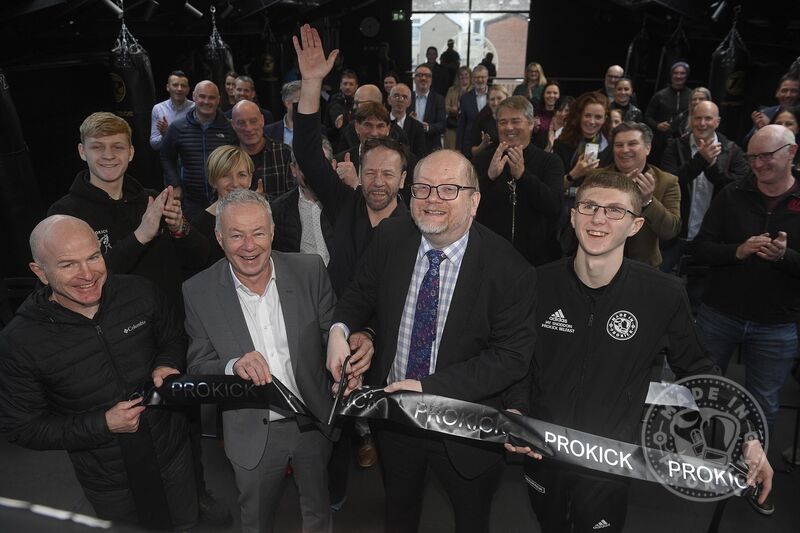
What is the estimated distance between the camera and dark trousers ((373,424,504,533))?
2.20 meters

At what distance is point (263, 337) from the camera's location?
2289 mm

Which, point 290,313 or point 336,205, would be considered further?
point 336,205

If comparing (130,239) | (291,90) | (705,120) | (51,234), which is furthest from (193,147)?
(705,120)

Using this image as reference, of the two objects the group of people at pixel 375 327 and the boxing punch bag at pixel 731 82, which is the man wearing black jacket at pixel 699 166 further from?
the boxing punch bag at pixel 731 82

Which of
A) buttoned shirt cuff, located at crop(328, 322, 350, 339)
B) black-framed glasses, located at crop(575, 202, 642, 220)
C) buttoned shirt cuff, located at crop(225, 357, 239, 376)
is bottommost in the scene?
buttoned shirt cuff, located at crop(225, 357, 239, 376)

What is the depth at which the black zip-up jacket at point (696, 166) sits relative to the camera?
163 inches

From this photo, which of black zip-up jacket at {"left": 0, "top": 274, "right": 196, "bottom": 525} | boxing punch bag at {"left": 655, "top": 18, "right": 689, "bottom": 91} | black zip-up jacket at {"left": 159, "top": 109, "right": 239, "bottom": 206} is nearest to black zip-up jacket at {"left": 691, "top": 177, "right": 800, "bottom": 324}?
black zip-up jacket at {"left": 0, "top": 274, "right": 196, "bottom": 525}

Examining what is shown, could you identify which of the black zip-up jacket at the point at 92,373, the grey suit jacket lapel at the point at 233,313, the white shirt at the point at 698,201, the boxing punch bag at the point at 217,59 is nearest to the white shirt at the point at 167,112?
the boxing punch bag at the point at 217,59

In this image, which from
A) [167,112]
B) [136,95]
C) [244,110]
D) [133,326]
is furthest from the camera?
[136,95]

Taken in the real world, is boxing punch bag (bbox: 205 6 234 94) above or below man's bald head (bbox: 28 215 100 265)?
above

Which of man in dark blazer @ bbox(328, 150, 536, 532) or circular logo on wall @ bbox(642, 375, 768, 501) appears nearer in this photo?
circular logo on wall @ bbox(642, 375, 768, 501)

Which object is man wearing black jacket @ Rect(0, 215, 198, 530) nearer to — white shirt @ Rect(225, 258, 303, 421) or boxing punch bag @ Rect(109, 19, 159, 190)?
white shirt @ Rect(225, 258, 303, 421)

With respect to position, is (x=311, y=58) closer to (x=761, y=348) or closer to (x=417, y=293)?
(x=417, y=293)

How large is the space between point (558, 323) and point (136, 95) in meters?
6.57
